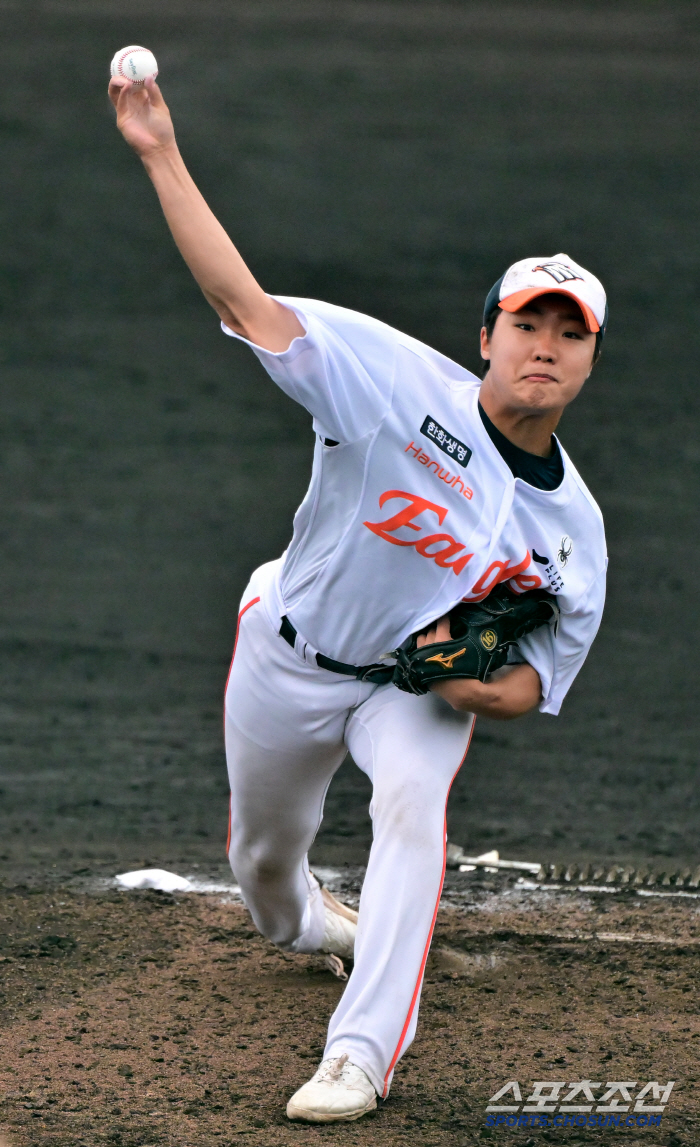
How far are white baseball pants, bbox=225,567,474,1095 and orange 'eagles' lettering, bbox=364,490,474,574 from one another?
36cm

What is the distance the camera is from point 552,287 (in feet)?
11.9

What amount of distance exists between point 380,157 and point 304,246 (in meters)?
3.08

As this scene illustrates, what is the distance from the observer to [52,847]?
5.45 m

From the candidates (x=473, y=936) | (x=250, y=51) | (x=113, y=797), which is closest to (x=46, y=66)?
(x=250, y=51)

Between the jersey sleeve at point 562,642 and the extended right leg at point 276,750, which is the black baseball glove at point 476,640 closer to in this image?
the jersey sleeve at point 562,642

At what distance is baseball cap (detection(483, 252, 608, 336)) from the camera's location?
364 cm

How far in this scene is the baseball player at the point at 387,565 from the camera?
3.42 meters

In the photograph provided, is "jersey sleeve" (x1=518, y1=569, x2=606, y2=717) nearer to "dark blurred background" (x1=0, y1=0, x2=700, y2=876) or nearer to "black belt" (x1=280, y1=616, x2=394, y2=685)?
"black belt" (x1=280, y1=616, x2=394, y2=685)

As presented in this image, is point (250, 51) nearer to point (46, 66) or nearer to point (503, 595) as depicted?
point (46, 66)

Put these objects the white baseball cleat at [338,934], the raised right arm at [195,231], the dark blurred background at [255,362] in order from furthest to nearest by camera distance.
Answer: the dark blurred background at [255,362]
the white baseball cleat at [338,934]
the raised right arm at [195,231]

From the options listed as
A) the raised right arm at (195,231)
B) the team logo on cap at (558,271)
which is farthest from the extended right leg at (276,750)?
the team logo on cap at (558,271)

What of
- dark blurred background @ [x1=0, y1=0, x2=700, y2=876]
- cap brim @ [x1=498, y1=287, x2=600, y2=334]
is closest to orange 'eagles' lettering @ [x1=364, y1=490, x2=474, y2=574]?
cap brim @ [x1=498, y1=287, x2=600, y2=334]

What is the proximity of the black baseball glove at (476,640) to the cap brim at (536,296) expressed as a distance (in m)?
0.68

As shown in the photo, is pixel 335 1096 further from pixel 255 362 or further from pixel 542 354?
pixel 255 362
